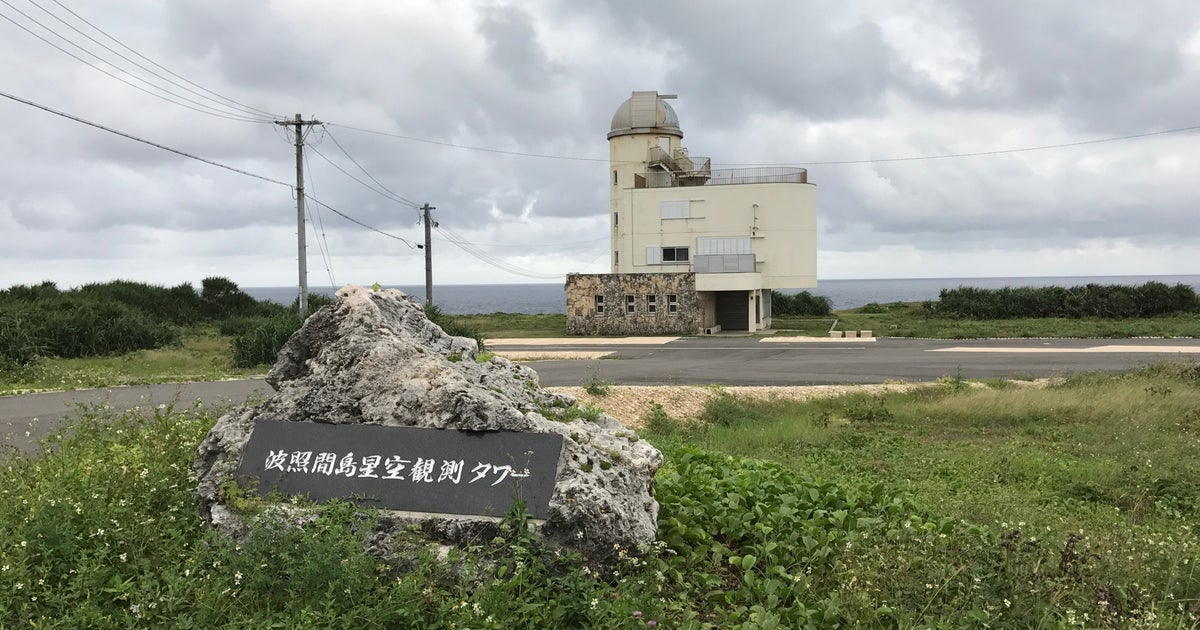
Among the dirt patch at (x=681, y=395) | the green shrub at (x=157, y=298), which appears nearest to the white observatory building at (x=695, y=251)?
the green shrub at (x=157, y=298)

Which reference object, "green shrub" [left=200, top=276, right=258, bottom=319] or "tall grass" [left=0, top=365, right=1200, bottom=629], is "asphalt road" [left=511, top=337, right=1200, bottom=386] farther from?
"green shrub" [left=200, top=276, right=258, bottom=319]

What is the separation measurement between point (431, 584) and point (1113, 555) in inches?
177

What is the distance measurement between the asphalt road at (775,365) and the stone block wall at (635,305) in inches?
261

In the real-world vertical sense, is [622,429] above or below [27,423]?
above

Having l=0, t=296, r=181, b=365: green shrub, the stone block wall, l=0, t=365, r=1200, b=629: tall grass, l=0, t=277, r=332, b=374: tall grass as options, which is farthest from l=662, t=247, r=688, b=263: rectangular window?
l=0, t=365, r=1200, b=629: tall grass

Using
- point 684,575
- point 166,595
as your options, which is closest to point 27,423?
point 166,595

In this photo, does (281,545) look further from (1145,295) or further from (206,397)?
(1145,295)

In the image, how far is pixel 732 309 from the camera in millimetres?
45219

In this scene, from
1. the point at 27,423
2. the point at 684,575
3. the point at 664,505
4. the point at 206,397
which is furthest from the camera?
the point at 206,397

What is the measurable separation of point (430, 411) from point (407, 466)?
1.47ft

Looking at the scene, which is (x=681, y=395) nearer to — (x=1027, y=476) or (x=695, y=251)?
(x=1027, y=476)

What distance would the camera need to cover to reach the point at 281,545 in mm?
5086

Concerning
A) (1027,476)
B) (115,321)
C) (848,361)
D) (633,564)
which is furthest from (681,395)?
(115,321)

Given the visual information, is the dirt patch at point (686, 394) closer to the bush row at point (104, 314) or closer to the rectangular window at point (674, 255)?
the bush row at point (104, 314)
